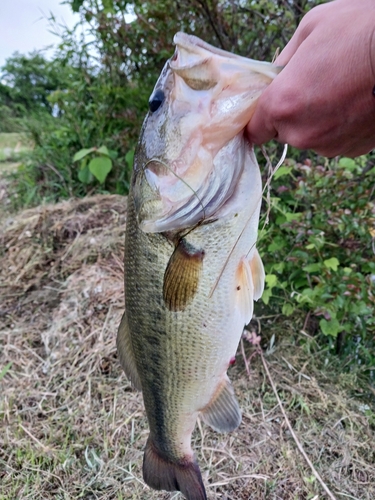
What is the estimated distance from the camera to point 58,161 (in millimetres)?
4680

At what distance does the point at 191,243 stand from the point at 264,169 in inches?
75.6

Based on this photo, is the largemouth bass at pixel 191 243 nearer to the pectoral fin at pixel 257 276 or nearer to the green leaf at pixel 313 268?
the pectoral fin at pixel 257 276

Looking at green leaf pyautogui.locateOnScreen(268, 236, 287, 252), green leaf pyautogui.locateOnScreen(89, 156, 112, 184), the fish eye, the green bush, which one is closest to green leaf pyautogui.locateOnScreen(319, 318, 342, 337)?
the green bush

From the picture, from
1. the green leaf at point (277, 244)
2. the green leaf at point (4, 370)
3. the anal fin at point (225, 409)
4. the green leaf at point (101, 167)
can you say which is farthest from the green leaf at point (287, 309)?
the green leaf at point (101, 167)

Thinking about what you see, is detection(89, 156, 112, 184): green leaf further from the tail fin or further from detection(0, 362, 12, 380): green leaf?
the tail fin

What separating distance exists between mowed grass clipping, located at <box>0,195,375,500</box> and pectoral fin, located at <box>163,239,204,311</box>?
3.96ft

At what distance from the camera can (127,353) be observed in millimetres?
1427

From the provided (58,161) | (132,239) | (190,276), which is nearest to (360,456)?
(190,276)

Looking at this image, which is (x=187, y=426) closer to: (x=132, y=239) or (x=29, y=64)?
(x=132, y=239)

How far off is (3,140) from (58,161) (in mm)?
6276

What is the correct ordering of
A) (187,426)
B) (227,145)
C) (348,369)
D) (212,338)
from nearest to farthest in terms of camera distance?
(227,145) → (212,338) → (187,426) → (348,369)

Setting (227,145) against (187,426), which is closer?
(227,145)

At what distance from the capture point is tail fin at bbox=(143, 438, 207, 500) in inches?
54.6

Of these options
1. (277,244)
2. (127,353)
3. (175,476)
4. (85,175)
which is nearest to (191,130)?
(127,353)
